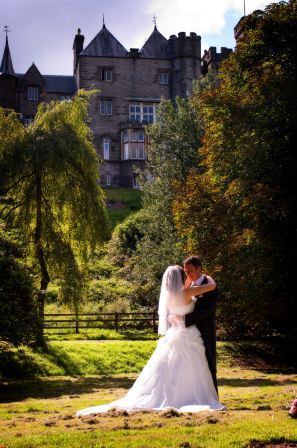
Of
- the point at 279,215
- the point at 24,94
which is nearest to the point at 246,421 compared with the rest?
the point at 279,215

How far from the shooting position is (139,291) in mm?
38344

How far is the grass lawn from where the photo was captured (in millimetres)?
7629

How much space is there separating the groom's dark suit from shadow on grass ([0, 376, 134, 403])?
6.29 metres

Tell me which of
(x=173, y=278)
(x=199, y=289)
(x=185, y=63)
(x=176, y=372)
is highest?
(x=185, y=63)

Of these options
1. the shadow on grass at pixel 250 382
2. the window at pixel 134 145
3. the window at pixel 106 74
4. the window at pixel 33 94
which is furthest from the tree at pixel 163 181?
the window at pixel 33 94

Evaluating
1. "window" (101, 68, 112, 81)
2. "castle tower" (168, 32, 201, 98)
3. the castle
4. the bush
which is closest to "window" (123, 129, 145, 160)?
the castle

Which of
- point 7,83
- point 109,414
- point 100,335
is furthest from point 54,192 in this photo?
point 7,83

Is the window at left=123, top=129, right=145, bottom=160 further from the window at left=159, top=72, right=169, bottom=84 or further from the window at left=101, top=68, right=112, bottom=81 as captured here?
the window at left=159, top=72, right=169, bottom=84

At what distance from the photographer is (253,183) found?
80.1 feet

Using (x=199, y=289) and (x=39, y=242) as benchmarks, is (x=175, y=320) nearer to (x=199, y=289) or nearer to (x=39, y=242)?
(x=199, y=289)

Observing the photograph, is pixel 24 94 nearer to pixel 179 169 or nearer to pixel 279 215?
pixel 179 169

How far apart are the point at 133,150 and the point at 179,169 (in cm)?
2625

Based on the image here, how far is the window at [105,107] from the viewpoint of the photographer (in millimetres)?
66062

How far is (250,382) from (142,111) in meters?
51.6
